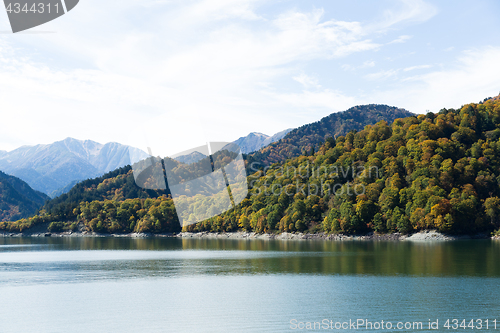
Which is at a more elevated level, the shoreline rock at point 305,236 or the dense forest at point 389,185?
the dense forest at point 389,185

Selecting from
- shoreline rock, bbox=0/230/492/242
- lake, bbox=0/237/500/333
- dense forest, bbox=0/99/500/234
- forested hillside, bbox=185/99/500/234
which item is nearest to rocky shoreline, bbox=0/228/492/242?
shoreline rock, bbox=0/230/492/242

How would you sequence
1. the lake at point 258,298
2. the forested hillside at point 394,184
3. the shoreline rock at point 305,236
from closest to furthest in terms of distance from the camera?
the lake at point 258,298, the shoreline rock at point 305,236, the forested hillside at point 394,184

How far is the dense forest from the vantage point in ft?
Answer: 355

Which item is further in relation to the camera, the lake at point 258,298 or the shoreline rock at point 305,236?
the shoreline rock at point 305,236

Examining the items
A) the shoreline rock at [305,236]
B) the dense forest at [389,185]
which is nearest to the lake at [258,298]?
the shoreline rock at [305,236]

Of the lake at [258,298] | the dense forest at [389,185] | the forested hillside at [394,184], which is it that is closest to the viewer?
the lake at [258,298]

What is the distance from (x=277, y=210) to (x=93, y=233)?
99.2 metres

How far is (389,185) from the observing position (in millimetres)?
124250

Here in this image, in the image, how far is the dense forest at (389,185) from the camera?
10836 cm

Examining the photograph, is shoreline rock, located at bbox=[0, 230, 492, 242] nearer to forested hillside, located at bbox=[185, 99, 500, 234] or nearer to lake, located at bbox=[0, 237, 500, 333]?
forested hillside, located at bbox=[185, 99, 500, 234]

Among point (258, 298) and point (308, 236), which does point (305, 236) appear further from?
point (258, 298)

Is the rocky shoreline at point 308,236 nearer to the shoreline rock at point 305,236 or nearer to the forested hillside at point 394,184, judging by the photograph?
the shoreline rock at point 305,236

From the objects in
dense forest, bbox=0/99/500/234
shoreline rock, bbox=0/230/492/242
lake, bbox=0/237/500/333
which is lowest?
shoreline rock, bbox=0/230/492/242

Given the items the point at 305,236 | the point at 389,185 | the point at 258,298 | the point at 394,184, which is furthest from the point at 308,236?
the point at 258,298
